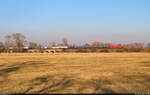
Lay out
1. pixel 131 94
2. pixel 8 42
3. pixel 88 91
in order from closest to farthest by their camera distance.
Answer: pixel 131 94 < pixel 88 91 < pixel 8 42

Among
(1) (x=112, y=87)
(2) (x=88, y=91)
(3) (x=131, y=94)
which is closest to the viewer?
(3) (x=131, y=94)

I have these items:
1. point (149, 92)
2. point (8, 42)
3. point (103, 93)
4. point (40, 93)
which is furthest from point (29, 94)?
point (8, 42)

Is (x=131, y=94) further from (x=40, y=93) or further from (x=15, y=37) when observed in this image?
(x=15, y=37)

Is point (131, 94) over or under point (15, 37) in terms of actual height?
under

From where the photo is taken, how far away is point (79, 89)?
8867 mm

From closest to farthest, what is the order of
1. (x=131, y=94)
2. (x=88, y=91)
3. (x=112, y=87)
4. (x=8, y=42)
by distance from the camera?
(x=131, y=94)
(x=88, y=91)
(x=112, y=87)
(x=8, y=42)

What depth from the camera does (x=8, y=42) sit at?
94.5m

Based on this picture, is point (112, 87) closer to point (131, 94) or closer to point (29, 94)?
point (131, 94)

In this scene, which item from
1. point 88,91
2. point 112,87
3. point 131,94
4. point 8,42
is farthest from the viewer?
point 8,42

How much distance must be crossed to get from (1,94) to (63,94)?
3062 millimetres

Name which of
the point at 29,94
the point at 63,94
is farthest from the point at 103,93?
the point at 29,94

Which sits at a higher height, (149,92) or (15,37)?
(15,37)

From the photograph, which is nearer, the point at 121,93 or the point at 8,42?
the point at 121,93

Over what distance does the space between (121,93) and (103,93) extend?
2.95 ft
